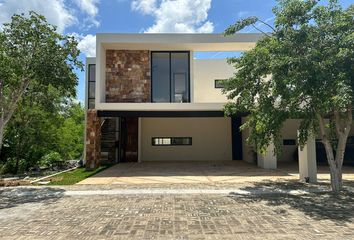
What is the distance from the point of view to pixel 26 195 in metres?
9.84

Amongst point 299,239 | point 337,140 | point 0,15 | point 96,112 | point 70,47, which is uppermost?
point 0,15

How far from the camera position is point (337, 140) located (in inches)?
399

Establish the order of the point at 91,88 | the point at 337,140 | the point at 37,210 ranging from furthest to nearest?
the point at 91,88 → the point at 337,140 → the point at 37,210

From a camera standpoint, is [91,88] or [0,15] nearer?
[0,15]

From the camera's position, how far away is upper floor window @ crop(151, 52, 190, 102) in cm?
1759

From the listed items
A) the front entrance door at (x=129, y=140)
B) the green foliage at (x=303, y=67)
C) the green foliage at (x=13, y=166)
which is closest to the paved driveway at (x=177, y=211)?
the green foliage at (x=303, y=67)

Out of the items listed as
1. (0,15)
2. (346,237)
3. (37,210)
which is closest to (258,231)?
(346,237)

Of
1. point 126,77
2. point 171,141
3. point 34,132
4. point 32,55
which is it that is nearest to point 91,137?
point 34,132

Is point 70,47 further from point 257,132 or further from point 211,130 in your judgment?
point 211,130

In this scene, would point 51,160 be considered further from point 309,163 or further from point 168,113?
point 309,163

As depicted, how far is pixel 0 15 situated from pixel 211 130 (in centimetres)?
1450

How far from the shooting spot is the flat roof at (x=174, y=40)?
54.5ft

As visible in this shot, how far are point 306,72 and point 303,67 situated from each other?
0.51 feet

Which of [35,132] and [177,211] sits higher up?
[35,132]
